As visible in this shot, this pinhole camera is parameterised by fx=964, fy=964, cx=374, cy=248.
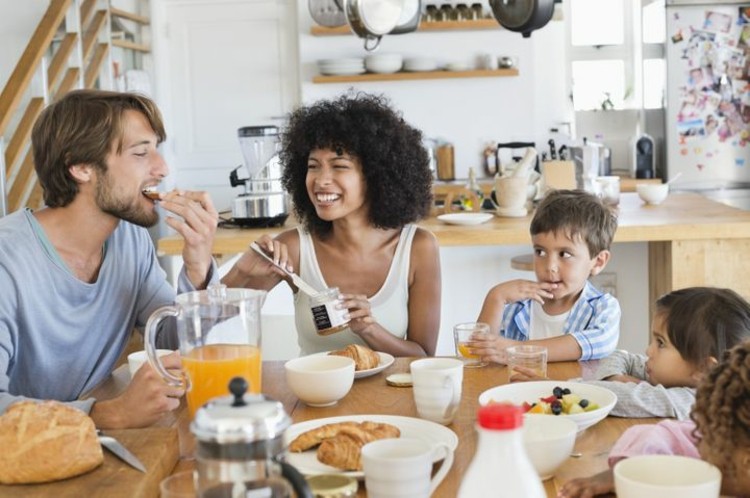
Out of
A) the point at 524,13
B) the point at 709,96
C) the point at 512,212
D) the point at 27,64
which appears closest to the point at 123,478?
the point at 524,13

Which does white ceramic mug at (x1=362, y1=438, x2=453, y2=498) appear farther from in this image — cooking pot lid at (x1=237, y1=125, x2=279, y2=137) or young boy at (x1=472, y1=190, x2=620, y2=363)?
cooking pot lid at (x1=237, y1=125, x2=279, y2=137)

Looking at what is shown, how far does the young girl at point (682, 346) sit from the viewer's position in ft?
5.21

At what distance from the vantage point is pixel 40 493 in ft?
4.13

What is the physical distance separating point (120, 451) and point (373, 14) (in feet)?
7.16

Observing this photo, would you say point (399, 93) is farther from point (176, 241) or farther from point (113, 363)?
point (113, 363)

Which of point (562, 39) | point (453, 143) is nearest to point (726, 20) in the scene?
point (562, 39)

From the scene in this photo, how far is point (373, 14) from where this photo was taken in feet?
10.6

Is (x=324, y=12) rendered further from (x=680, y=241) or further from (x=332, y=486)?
(x=332, y=486)

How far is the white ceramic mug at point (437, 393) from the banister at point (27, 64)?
8.73 ft

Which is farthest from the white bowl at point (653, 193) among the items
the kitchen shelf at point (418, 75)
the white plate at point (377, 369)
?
the white plate at point (377, 369)

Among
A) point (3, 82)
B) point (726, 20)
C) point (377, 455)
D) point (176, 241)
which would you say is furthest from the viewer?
point (726, 20)

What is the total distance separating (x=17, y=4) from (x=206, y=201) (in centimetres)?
397

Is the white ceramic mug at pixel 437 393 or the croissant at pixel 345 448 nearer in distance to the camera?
the croissant at pixel 345 448

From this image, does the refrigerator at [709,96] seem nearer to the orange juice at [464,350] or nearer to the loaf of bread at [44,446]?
the orange juice at [464,350]
